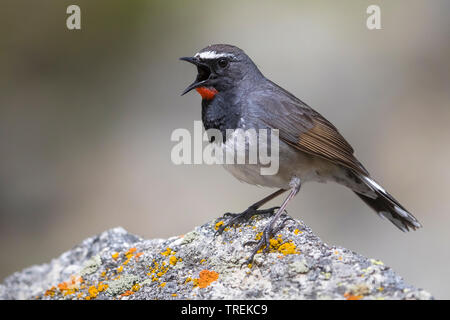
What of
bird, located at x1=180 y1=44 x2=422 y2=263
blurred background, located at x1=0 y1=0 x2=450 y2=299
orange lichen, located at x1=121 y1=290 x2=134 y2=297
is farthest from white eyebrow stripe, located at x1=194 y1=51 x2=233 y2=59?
blurred background, located at x1=0 y1=0 x2=450 y2=299

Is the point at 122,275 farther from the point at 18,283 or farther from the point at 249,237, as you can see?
the point at 18,283

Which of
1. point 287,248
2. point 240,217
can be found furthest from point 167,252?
point 287,248

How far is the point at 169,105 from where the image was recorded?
10.3 meters

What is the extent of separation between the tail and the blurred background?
3.23m

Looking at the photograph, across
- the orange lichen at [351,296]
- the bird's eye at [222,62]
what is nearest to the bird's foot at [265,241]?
the orange lichen at [351,296]

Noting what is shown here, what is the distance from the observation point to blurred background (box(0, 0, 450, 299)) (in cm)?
947

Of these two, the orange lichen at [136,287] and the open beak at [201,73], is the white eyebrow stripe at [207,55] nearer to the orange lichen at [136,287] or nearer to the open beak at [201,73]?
the open beak at [201,73]

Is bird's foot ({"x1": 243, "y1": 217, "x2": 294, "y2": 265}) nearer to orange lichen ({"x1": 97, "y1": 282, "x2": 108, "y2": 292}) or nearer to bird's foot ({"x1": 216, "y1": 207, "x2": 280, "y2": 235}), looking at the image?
bird's foot ({"x1": 216, "y1": 207, "x2": 280, "y2": 235})

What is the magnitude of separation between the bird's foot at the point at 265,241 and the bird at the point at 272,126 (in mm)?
259

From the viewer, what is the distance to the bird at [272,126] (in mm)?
4996

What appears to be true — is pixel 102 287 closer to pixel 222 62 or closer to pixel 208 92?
pixel 208 92

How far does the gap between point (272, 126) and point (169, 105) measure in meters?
5.44
